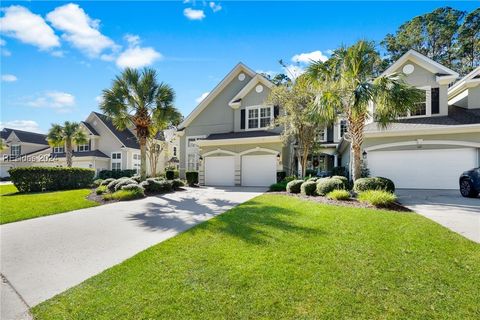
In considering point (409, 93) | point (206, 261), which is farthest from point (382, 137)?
point (206, 261)

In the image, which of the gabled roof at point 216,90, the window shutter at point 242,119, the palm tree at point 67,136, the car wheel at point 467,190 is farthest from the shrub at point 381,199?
the palm tree at point 67,136

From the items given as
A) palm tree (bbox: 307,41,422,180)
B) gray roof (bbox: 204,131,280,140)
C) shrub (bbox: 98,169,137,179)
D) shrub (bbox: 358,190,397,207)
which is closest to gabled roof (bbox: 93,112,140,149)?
shrub (bbox: 98,169,137,179)

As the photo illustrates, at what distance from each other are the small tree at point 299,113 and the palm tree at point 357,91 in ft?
8.95

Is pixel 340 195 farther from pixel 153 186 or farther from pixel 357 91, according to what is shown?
pixel 153 186

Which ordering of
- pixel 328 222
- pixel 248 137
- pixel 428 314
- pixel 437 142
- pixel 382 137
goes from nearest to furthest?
pixel 428 314, pixel 328 222, pixel 437 142, pixel 382 137, pixel 248 137

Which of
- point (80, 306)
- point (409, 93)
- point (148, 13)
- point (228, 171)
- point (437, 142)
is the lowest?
point (80, 306)

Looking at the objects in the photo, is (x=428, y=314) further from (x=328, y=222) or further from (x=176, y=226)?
(x=176, y=226)

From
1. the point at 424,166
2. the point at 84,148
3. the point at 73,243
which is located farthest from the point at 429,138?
the point at 84,148

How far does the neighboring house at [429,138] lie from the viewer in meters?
Answer: 13.8

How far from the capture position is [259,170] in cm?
1847

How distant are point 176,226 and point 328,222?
4.10 m

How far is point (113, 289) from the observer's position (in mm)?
3693

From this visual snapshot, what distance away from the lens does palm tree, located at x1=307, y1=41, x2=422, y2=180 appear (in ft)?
34.5

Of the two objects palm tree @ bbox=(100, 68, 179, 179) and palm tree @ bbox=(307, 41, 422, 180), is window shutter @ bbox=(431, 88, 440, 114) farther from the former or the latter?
palm tree @ bbox=(100, 68, 179, 179)
